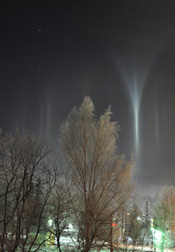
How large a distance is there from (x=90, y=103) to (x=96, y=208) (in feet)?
14.7

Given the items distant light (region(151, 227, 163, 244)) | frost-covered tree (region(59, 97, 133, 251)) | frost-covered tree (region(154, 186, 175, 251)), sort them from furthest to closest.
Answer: distant light (region(151, 227, 163, 244))
frost-covered tree (region(154, 186, 175, 251))
frost-covered tree (region(59, 97, 133, 251))

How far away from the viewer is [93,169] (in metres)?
10.5

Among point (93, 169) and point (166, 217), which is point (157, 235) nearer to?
point (166, 217)

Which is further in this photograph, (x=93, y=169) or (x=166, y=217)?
(x=166, y=217)

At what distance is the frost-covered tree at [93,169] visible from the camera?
32.9ft

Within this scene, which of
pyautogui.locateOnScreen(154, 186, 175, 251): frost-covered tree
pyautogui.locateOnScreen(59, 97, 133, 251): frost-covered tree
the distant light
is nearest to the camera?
pyautogui.locateOnScreen(59, 97, 133, 251): frost-covered tree

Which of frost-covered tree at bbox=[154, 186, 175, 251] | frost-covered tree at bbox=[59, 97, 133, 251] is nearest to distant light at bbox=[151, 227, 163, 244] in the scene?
frost-covered tree at bbox=[154, 186, 175, 251]

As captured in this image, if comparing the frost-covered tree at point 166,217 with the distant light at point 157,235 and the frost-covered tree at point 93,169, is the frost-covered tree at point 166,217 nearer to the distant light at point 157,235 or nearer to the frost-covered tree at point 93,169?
the distant light at point 157,235

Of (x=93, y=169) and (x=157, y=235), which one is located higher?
(x=93, y=169)

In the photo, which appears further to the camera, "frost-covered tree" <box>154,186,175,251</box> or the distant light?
the distant light

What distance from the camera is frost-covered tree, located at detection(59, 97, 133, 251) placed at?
10.0 m

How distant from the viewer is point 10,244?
10.4 meters

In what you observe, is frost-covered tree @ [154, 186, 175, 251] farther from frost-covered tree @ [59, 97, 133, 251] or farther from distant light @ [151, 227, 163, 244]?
frost-covered tree @ [59, 97, 133, 251]

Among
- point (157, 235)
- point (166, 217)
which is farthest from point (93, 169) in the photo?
point (157, 235)
